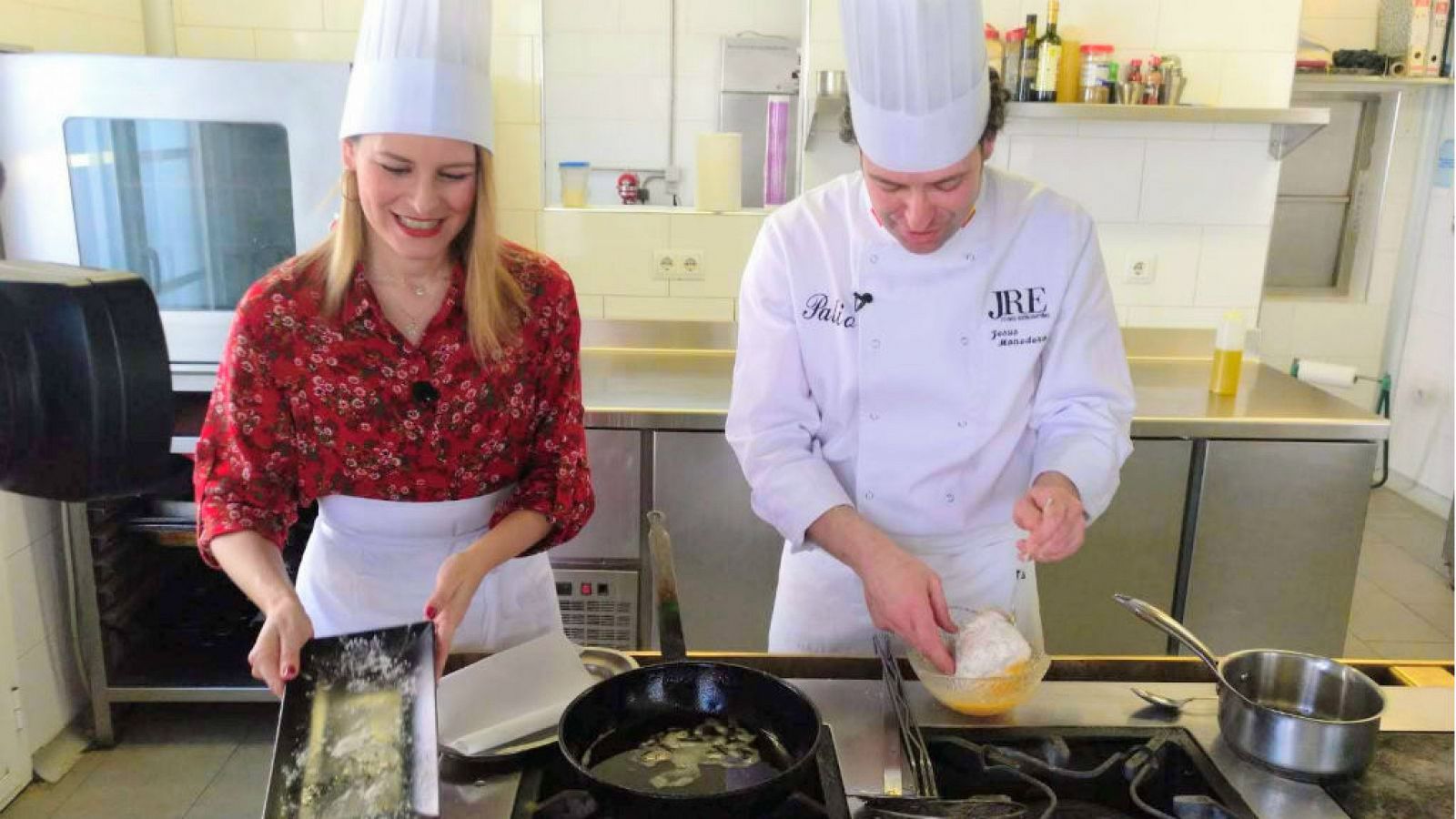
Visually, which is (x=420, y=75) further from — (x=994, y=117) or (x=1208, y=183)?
(x=1208, y=183)

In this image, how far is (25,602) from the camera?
2422 millimetres

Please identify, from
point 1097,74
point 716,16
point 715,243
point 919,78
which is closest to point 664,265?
point 715,243

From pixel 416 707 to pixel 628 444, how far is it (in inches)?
60.5

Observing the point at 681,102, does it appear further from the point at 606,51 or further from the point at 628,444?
the point at 628,444

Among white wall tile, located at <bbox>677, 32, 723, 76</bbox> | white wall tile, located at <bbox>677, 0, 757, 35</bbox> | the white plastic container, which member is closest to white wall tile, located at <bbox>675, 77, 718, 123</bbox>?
white wall tile, located at <bbox>677, 32, 723, 76</bbox>

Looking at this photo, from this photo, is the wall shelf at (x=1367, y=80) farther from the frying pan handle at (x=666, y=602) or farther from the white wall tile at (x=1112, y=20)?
the frying pan handle at (x=666, y=602)

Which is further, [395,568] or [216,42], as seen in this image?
[216,42]

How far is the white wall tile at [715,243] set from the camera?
296cm

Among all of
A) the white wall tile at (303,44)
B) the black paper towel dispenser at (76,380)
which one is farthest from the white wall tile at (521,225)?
the black paper towel dispenser at (76,380)

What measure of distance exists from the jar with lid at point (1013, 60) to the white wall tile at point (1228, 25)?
0.40 m

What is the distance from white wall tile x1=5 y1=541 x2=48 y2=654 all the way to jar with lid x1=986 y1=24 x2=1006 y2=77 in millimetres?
2769

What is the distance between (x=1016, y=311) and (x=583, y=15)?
8.15ft

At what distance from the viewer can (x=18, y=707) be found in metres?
2.37

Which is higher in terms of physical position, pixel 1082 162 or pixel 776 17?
pixel 776 17
